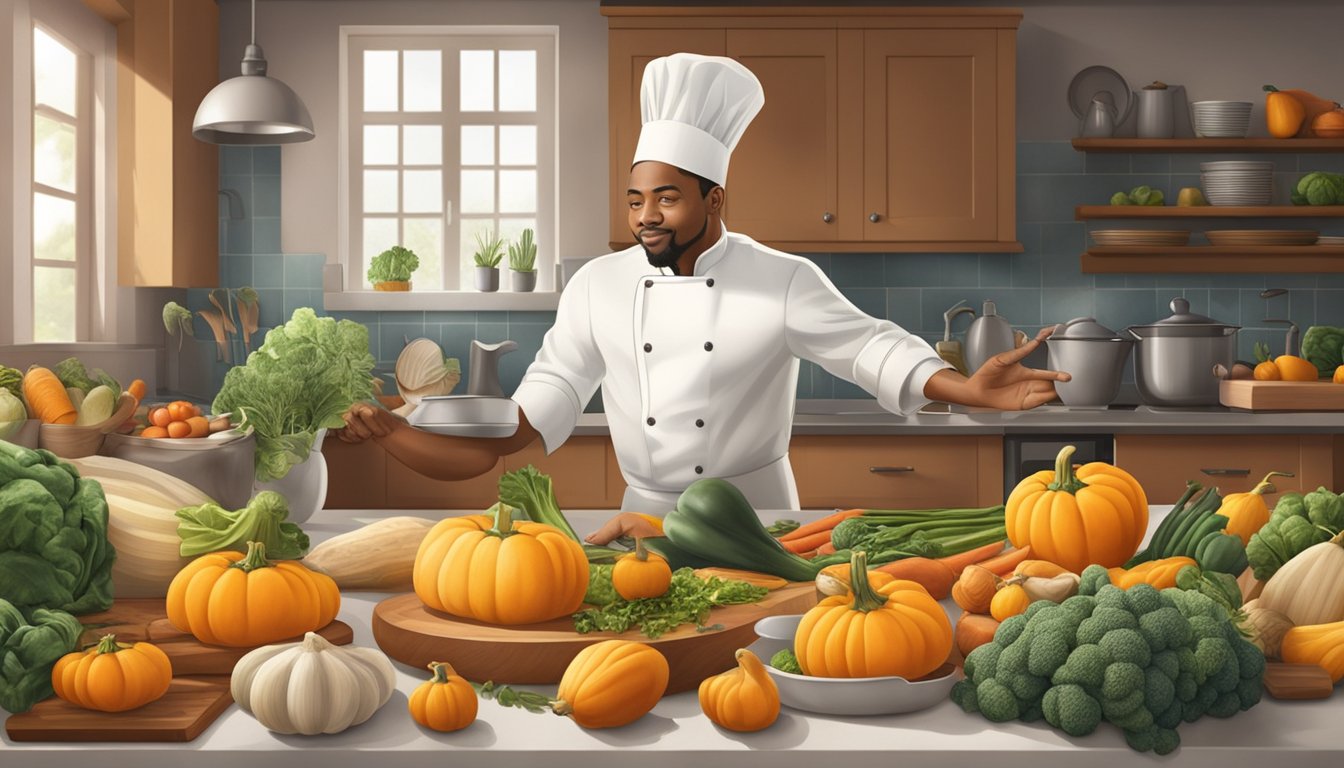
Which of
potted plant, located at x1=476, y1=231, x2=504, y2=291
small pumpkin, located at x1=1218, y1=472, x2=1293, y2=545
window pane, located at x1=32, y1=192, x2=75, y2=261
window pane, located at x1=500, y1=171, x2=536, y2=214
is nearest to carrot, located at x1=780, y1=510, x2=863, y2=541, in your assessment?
small pumpkin, located at x1=1218, y1=472, x2=1293, y2=545

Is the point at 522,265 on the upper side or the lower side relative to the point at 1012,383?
upper

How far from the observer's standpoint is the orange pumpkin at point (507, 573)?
3.68 feet

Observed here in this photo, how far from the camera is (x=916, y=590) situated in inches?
42.4

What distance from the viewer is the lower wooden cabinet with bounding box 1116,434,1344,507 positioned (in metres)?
3.60

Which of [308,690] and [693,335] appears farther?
[693,335]

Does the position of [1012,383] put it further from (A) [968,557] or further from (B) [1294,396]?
(B) [1294,396]

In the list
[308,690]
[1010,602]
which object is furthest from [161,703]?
[1010,602]

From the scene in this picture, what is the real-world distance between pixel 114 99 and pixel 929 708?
12.8 ft

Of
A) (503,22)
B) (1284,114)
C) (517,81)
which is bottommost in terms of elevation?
(1284,114)

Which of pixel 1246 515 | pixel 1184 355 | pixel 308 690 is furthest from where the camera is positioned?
pixel 1184 355

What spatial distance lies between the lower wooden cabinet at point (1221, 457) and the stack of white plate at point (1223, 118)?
1236 millimetres

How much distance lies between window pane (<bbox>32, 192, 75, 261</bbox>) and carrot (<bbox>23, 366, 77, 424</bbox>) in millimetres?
2348

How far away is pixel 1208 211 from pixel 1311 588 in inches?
134

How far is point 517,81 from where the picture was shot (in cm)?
454
